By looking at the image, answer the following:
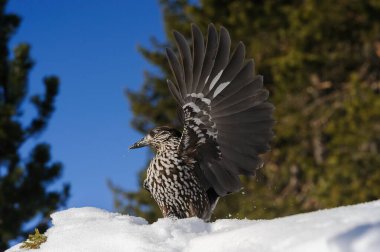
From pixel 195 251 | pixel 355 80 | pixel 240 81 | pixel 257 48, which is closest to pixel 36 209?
pixel 257 48

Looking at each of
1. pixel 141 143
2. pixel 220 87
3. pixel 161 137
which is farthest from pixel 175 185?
pixel 220 87

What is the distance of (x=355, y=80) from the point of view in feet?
60.1

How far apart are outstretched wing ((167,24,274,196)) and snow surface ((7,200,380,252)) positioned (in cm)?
114

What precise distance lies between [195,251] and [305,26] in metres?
17.7

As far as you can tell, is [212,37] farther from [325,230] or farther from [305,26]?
[305,26]

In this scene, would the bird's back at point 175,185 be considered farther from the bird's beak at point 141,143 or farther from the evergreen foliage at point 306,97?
the evergreen foliage at point 306,97

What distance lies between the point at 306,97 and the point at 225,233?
18322 millimetres

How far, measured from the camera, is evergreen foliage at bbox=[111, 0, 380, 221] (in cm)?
1795

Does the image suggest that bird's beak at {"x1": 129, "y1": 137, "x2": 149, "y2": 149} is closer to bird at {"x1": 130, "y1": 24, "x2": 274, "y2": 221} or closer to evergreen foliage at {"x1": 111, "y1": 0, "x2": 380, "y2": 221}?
bird at {"x1": 130, "y1": 24, "x2": 274, "y2": 221}

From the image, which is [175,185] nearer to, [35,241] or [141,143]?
[141,143]

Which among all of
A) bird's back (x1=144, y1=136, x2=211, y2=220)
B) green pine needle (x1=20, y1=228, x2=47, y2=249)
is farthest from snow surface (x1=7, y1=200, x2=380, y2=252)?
bird's back (x1=144, y1=136, x2=211, y2=220)

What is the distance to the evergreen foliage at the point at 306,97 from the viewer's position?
18.0m

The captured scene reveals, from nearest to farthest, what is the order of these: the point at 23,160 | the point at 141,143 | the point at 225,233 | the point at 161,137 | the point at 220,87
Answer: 1. the point at 225,233
2. the point at 220,87
3. the point at 161,137
4. the point at 141,143
5. the point at 23,160

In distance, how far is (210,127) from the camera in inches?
201
